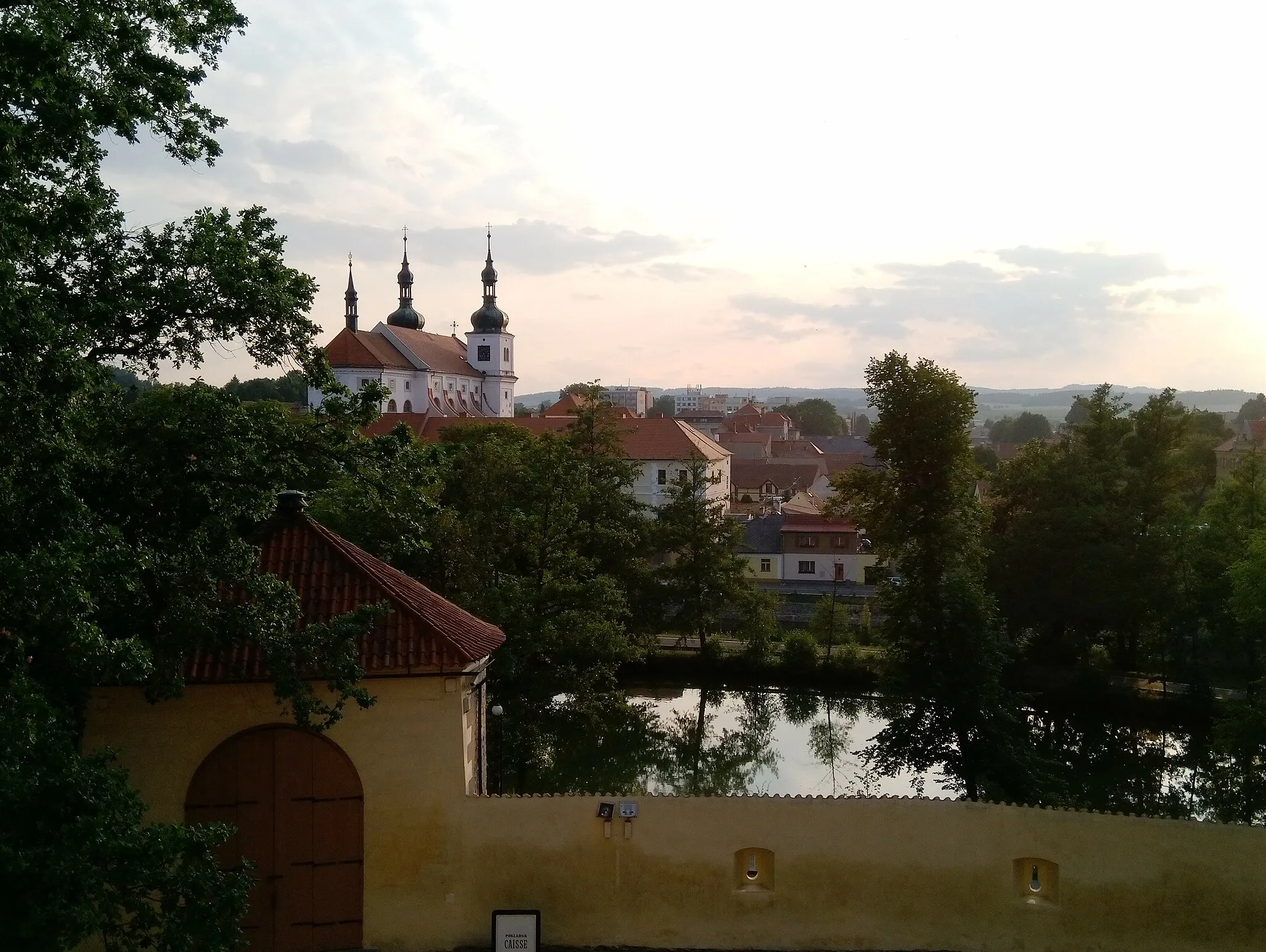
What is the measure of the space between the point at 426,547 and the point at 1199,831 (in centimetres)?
799

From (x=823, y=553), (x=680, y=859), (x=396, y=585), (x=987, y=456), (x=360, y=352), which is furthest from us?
(x=987, y=456)

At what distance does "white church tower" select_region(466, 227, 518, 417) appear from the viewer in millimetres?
95188

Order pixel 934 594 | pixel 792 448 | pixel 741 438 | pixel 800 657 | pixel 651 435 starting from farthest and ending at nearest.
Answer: pixel 792 448, pixel 741 438, pixel 651 435, pixel 800 657, pixel 934 594

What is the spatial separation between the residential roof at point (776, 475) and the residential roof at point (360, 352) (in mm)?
27853

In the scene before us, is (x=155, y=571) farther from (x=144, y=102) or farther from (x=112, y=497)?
(x=144, y=102)

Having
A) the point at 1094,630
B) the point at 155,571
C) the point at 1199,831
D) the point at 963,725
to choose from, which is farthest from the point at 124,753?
the point at 1094,630

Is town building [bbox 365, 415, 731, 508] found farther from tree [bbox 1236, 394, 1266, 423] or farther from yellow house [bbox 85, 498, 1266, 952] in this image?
tree [bbox 1236, 394, 1266, 423]

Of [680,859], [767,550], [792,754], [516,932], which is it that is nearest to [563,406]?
[767,550]

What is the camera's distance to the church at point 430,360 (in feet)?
261

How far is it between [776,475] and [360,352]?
34799 mm

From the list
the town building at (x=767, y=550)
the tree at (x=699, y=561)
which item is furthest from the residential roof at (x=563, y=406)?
the tree at (x=699, y=561)

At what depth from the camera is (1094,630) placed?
3500cm

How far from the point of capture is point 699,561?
36562mm

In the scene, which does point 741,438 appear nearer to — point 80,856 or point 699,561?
point 699,561
